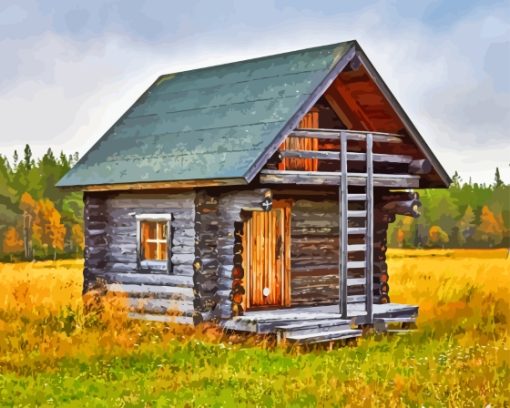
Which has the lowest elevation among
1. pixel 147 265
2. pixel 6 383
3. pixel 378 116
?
pixel 6 383

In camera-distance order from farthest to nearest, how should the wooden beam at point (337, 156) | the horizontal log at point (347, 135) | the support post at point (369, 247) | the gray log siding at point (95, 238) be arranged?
the gray log siding at point (95, 238), the support post at point (369, 247), the horizontal log at point (347, 135), the wooden beam at point (337, 156)

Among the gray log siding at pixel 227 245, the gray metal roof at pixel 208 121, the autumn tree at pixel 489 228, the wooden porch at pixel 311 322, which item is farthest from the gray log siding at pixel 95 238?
the autumn tree at pixel 489 228

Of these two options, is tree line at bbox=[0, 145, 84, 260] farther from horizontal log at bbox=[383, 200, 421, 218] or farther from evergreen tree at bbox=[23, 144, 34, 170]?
horizontal log at bbox=[383, 200, 421, 218]

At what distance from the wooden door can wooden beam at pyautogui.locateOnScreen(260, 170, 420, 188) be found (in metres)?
1.65

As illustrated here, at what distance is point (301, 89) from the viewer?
1855 cm

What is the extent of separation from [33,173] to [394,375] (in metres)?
84.3

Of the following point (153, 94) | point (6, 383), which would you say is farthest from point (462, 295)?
point (6, 383)

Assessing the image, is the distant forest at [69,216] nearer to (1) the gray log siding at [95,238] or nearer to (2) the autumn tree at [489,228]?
(2) the autumn tree at [489,228]

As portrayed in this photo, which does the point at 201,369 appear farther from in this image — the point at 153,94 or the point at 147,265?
the point at 153,94

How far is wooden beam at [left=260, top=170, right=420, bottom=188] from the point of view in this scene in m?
17.9

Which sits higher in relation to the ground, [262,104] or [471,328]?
[262,104]

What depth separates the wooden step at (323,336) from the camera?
17734mm

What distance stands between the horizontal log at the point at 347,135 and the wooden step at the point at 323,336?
3525mm

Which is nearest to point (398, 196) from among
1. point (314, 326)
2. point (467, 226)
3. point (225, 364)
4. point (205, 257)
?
point (314, 326)
